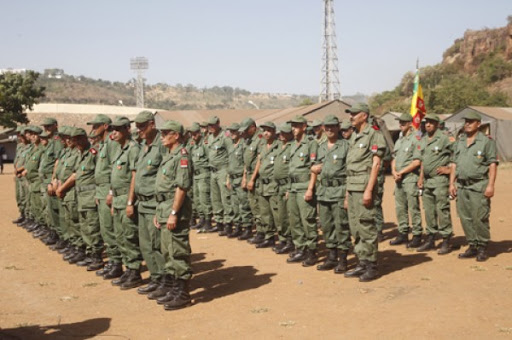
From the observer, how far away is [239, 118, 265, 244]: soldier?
9.77 m

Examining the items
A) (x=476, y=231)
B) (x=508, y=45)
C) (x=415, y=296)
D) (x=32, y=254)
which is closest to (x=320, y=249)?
(x=476, y=231)

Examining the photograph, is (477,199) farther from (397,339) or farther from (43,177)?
(43,177)

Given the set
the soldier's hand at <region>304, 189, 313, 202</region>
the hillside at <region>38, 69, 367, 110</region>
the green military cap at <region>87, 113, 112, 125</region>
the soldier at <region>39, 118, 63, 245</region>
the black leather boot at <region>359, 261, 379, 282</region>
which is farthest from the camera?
the hillside at <region>38, 69, 367, 110</region>

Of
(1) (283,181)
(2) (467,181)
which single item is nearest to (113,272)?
(1) (283,181)

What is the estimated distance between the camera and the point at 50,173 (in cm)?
1003

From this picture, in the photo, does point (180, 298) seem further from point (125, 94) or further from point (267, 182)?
point (125, 94)

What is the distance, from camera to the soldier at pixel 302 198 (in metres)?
8.07

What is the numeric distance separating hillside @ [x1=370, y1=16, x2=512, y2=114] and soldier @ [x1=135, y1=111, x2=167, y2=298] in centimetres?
4135

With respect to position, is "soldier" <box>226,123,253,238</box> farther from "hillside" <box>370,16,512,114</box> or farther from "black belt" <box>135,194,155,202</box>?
"hillside" <box>370,16,512,114</box>

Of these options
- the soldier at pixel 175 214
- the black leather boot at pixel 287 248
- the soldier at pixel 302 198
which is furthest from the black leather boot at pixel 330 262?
the soldier at pixel 175 214

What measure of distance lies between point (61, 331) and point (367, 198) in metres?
3.75

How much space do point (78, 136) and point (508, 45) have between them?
217ft

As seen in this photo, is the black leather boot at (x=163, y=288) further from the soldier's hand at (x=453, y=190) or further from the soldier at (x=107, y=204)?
the soldier's hand at (x=453, y=190)

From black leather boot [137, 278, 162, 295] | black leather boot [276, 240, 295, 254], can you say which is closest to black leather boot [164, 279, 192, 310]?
black leather boot [137, 278, 162, 295]
